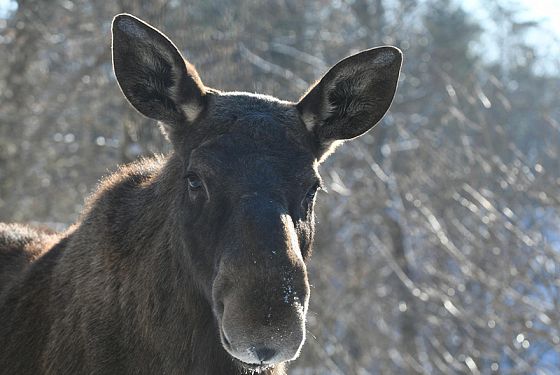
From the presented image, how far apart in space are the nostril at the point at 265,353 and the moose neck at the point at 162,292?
805mm

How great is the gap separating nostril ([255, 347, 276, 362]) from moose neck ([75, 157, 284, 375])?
31.7 inches

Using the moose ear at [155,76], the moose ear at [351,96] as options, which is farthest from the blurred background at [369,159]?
the moose ear at [155,76]

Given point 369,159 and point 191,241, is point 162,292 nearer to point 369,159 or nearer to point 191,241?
point 191,241

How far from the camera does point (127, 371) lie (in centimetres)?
445

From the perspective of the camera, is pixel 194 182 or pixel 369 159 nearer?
pixel 194 182

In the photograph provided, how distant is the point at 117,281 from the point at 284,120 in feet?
4.41

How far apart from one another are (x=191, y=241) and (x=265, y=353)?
38.3 inches

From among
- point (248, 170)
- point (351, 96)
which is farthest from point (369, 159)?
point (248, 170)

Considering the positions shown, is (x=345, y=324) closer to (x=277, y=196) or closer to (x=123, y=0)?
(x=123, y=0)

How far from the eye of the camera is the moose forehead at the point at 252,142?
4.38 meters

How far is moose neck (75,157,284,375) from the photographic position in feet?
14.7

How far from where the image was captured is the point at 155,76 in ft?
16.2

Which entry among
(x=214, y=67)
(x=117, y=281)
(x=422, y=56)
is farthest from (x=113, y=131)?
(x=117, y=281)

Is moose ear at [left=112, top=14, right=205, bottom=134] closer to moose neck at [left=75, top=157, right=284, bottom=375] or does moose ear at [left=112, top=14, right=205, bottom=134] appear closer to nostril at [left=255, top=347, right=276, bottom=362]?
moose neck at [left=75, top=157, right=284, bottom=375]
